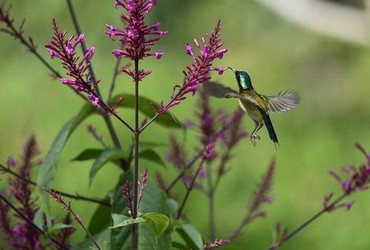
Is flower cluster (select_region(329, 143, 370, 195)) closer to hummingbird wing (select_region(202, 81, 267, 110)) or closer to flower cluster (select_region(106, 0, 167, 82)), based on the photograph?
hummingbird wing (select_region(202, 81, 267, 110))

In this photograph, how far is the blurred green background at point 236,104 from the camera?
510 cm

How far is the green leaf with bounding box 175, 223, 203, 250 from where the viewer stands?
1606 millimetres

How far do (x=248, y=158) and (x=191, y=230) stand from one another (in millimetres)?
4248

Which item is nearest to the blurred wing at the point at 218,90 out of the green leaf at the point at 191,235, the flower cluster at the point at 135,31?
the flower cluster at the point at 135,31

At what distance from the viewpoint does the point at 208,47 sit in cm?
113

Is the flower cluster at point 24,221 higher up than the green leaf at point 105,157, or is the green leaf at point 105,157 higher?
the green leaf at point 105,157

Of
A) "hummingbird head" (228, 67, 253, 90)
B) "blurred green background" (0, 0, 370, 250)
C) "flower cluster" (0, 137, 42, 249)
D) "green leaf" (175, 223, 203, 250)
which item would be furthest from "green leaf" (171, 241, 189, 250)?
"blurred green background" (0, 0, 370, 250)

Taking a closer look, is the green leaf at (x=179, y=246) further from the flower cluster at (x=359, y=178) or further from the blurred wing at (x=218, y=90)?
the blurred wing at (x=218, y=90)

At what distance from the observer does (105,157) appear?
1.66 meters

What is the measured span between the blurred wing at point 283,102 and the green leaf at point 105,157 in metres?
0.42

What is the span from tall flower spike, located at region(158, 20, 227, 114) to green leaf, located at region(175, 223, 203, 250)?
469 mm

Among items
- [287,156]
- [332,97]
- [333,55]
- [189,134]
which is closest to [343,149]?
[287,156]

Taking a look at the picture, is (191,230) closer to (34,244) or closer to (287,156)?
(34,244)

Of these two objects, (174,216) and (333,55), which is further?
(333,55)
